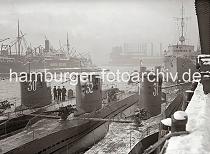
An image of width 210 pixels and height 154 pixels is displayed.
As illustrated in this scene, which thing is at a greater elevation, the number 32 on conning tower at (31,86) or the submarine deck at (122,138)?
the number 32 on conning tower at (31,86)

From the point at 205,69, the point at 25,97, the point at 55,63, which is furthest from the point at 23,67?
the point at 205,69

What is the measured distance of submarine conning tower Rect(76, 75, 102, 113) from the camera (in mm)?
23516

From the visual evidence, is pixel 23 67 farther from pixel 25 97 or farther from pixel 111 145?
pixel 111 145

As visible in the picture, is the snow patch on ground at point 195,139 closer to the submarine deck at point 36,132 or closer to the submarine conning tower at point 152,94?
the submarine deck at point 36,132

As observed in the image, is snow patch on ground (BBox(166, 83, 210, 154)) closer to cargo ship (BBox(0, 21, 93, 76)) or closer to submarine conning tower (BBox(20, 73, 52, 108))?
submarine conning tower (BBox(20, 73, 52, 108))

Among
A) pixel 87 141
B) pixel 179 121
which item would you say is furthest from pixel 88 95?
pixel 179 121

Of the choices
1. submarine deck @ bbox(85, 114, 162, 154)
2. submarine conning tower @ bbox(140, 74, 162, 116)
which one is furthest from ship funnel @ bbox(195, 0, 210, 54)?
submarine conning tower @ bbox(140, 74, 162, 116)

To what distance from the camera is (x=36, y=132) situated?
52.3 feet

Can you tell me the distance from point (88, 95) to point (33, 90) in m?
5.84

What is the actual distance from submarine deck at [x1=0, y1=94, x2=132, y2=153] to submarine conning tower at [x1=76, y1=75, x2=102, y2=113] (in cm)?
410

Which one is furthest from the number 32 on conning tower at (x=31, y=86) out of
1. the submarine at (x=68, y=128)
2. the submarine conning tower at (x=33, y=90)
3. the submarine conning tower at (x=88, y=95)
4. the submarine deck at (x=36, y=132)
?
the submarine deck at (x=36, y=132)

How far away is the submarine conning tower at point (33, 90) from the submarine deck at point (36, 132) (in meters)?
6.93

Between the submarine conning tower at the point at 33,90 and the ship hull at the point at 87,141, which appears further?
the submarine conning tower at the point at 33,90

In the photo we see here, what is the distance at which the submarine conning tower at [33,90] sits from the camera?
1016 inches
